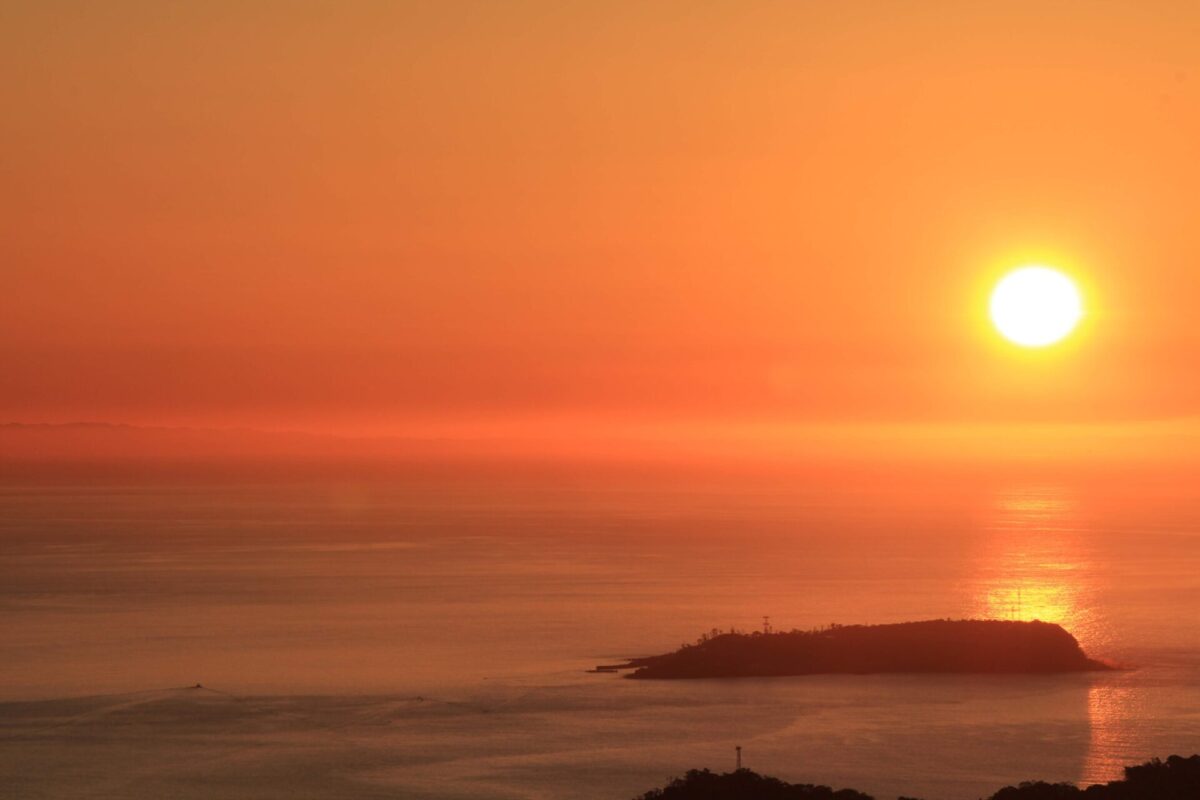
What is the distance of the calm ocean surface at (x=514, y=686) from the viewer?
58.8 metres

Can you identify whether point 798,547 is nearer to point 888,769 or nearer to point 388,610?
point 388,610

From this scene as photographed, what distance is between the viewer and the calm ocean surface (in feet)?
193

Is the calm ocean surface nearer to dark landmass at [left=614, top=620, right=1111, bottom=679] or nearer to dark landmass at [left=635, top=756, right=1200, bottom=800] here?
dark landmass at [left=614, top=620, right=1111, bottom=679]

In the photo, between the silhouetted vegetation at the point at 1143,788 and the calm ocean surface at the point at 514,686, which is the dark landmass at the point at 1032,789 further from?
the calm ocean surface at the point at 514,686

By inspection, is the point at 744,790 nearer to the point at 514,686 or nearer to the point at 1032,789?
the point at 1032,789

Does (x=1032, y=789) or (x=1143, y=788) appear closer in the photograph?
(x=1143, y=788)

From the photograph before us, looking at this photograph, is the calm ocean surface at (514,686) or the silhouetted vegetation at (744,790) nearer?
the silhouetted vegetation at (744,790)

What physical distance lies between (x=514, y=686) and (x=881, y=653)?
21.7 meters

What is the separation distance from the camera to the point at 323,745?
63.1 metres

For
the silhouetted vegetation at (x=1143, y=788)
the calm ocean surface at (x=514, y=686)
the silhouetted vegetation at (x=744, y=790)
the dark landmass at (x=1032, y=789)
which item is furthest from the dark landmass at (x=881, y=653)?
the silhouetted vegetation at (x=1143, y=788)

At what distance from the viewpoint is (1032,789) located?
42750mm

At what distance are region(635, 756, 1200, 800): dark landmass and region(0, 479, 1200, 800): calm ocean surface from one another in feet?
38.6

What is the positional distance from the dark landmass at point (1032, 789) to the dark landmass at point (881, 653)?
123ft

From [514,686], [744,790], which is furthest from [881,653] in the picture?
[744,790]
